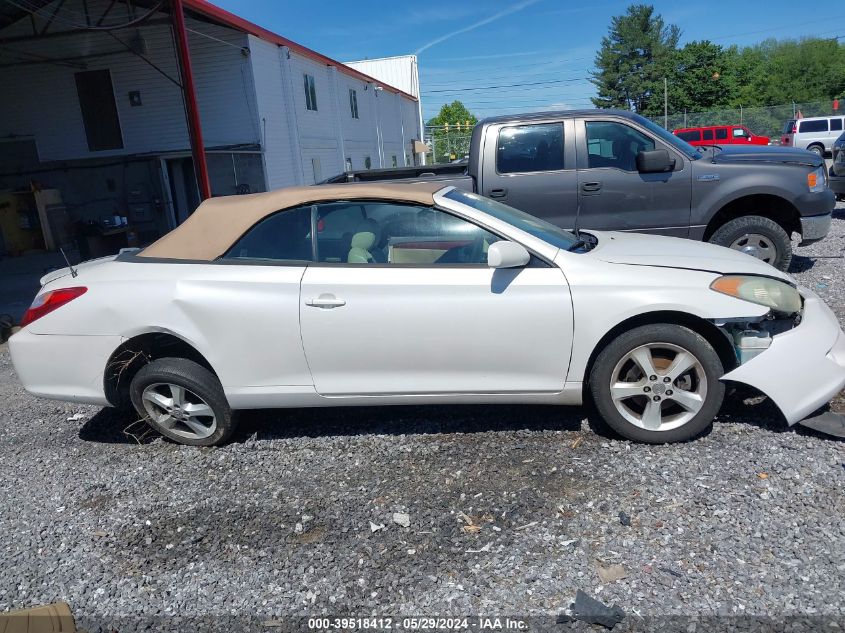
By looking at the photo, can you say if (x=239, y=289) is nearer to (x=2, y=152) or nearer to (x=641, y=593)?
(x=641, y=593)

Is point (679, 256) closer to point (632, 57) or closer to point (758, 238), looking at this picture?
point (758, 238)

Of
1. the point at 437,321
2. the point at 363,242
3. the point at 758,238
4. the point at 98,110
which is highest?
the point at 98,110

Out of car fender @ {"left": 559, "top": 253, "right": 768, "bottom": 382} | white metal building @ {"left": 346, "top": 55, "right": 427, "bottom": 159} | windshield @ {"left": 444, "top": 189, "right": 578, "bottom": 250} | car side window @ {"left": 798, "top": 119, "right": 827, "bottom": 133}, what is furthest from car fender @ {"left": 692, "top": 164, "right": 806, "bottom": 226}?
white metal building @ {"left": 346, "top": 55, "right": 427, "bottom": 159}

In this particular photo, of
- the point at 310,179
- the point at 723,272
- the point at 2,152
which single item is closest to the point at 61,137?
the point at 2,152

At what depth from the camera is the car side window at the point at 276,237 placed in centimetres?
386

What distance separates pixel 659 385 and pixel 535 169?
392cm

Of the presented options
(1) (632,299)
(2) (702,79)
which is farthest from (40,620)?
(2) (702,79)

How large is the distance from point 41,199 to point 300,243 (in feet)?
54.1

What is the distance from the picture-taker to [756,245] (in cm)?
691

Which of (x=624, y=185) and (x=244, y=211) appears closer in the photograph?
(x=244, y=211)

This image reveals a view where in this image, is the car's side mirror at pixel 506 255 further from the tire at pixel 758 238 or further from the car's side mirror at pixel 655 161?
the tire at pixel 758 238

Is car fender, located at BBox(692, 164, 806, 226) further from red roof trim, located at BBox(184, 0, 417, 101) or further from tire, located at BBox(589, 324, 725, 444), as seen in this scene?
red roof trim, located at BBox(184, 0, 417, 101)

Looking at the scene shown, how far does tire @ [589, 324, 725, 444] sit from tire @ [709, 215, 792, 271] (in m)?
3.81

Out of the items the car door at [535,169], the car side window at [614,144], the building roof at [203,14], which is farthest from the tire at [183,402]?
the building roof at [203,14]
